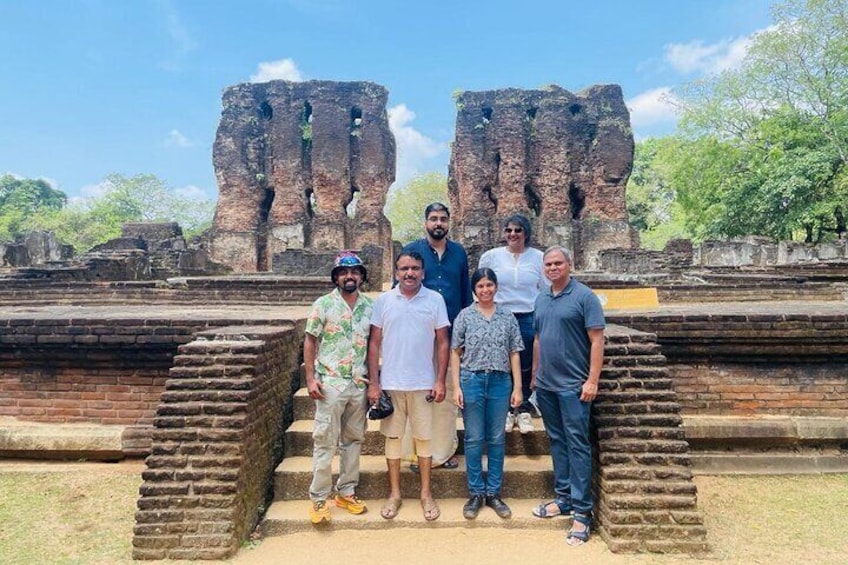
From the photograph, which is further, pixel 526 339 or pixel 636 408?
pixel 526 339

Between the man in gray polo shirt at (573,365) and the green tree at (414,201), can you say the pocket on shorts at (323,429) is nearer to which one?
the man in gray polo shirt at (573,365)

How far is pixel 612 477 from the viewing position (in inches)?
124

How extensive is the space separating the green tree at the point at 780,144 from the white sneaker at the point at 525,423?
68.6 feet

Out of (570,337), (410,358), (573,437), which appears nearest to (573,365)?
(570,337)

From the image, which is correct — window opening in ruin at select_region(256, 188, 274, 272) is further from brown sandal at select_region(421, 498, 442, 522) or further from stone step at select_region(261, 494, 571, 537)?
brown sandal at select_region(421, 498, 442, 522)

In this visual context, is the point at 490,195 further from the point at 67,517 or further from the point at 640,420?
the point at 67,517

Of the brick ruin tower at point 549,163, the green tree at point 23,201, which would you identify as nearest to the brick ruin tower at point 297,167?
the brick ruin tower at point 549,163

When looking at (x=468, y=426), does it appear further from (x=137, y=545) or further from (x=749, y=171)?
(x=749, y=171)

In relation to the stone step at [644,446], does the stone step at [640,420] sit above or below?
above

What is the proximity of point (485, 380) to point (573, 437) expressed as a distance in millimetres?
598

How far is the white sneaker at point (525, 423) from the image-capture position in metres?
3.69

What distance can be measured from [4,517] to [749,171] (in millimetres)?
26914

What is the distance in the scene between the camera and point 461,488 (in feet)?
11.4

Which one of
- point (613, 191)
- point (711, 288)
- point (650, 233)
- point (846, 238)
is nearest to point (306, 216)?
point (613, 191)
